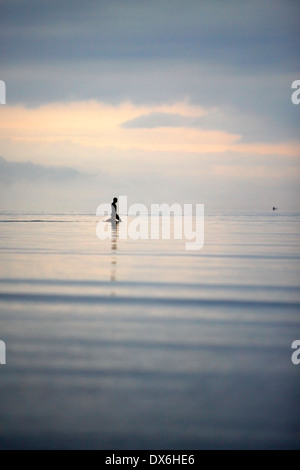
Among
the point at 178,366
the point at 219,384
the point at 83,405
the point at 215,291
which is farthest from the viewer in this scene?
the point at 215,291

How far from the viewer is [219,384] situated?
4.83 m

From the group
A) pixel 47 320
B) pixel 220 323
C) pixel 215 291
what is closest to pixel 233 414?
pixel 220 323

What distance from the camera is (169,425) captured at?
4059 mm

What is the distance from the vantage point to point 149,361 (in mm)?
5461

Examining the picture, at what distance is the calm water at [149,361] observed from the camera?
13.1 feet

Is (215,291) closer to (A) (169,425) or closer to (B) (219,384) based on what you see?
(B) (219,384)

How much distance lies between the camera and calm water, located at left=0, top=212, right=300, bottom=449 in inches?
157

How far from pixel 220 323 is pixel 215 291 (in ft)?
7.92
